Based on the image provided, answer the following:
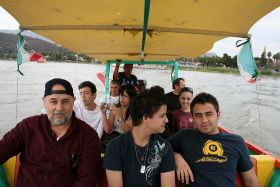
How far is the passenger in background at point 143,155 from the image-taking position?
6.35ft

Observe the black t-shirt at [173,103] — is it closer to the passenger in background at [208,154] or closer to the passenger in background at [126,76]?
the passenger in background at [126,76]

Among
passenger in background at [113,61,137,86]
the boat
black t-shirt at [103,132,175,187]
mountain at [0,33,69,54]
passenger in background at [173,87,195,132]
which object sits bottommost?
black t-shirt at [103,132,175,187]

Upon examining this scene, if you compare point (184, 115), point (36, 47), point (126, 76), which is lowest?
point (184, 115)

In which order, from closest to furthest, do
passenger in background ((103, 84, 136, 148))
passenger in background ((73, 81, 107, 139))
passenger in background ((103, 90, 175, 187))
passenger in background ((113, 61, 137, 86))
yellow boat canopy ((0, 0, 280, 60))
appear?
1. passenger in background ((103, 90, 175, 187))
2. yellow boat canopy ((0, 0, 280, 60))
3. passenger in background ((103, 84, 136, 148))
4. passenger in background ((73, 81, 107, 139))
5. passenger in background ((113, 61, 137, 86))

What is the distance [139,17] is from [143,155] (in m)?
1.34

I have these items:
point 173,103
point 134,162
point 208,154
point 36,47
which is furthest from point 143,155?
→ point 36,47

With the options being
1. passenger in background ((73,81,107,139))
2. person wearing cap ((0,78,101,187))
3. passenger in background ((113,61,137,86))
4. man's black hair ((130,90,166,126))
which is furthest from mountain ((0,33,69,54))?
man's black hair ((130,90,166,126))

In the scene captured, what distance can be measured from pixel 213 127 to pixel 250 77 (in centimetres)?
121

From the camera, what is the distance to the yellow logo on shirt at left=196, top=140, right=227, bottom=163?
217 centimetres

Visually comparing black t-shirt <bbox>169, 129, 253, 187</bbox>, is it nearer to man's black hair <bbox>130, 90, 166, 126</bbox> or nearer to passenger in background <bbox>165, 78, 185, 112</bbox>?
man's black hair <bbox>130, 90, 166, 126</bbox>

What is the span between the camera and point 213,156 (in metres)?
2.17

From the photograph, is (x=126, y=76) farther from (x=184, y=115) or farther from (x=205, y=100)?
(x=205, y=100)

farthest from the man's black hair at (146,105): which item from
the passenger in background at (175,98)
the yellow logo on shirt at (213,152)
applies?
the passenger in background at (175,98)

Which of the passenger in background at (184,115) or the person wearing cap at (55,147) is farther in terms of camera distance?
the passenger in background at (184,115)
